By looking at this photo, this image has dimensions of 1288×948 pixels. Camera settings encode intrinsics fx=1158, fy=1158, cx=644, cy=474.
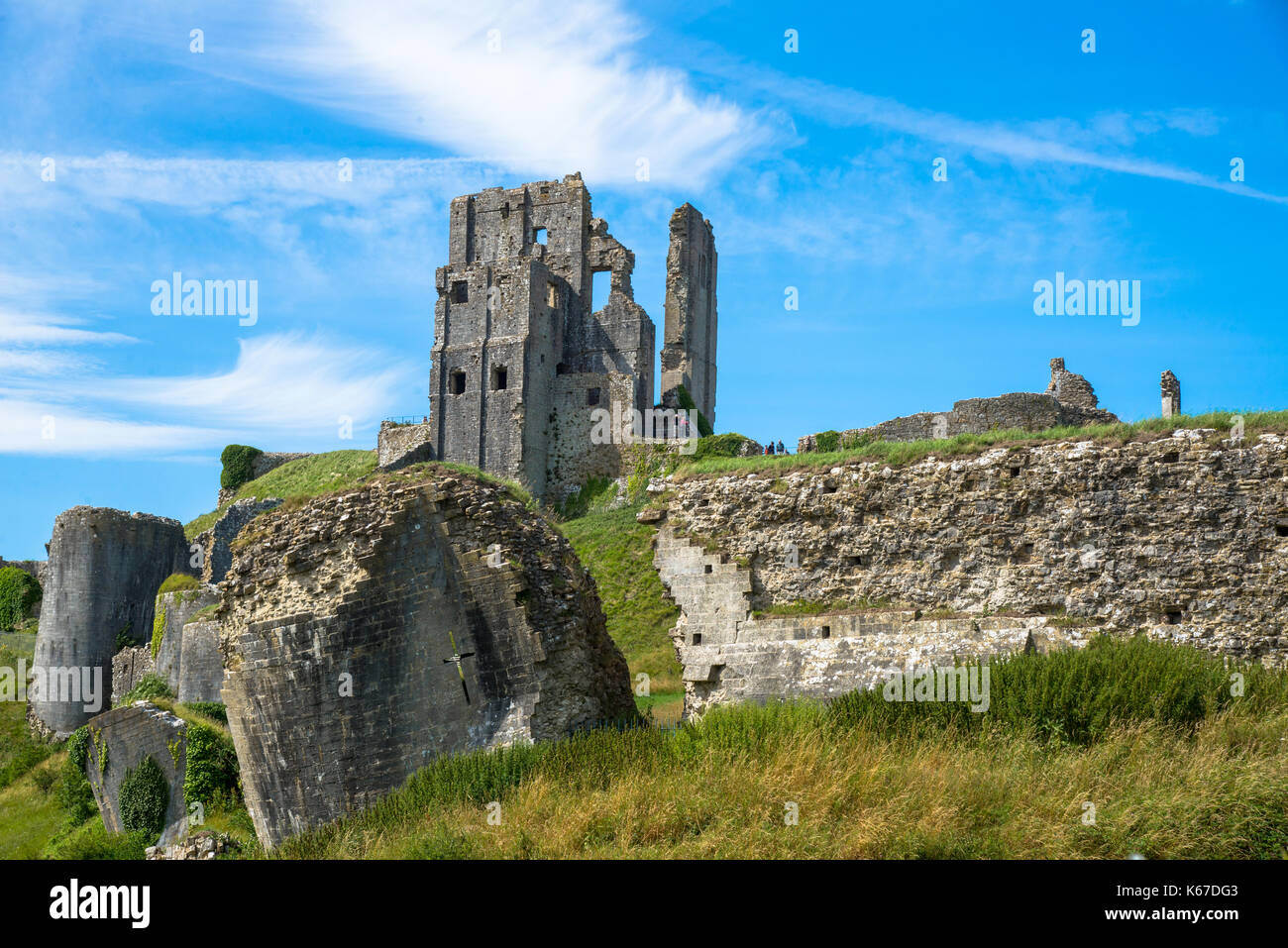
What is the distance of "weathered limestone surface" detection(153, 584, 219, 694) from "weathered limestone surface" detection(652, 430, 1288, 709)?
15770mm

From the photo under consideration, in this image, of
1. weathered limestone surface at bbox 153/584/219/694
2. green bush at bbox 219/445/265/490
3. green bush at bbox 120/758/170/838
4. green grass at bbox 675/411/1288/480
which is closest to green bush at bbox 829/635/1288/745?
green grass at bbox 675/411/1288/480

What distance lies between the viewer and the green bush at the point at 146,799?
76.2 ft

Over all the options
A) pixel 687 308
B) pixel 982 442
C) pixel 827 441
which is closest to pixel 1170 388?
pixel 827 441

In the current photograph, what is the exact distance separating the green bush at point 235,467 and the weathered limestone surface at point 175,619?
128 feet

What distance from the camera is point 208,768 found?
22719 millimetres

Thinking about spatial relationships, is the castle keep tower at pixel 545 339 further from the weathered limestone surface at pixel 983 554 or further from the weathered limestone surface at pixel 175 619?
A: the weathered limestone surface at pixel 983 554

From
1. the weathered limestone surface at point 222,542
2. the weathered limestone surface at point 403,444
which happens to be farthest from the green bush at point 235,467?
the weathered limestone surface at point 222,542

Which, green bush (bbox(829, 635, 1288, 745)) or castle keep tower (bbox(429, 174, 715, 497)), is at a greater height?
castle keep tower (bbox(429, 174, 715, 497))

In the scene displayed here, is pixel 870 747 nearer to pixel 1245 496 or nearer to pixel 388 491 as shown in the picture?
pixel 1245 496

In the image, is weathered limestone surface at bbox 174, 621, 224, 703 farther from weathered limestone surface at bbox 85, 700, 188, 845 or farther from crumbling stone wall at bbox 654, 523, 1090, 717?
crumbling stone wall at bbox 654, 523, 1090, 717

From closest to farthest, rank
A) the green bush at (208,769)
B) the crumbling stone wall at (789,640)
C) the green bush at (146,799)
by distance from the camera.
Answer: the crumbling stone wall at (789,640) < the green bush at (208,769) < the green bush at (146,799)

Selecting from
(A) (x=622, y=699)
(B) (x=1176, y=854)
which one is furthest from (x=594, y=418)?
(B) (x=1176, y=854)

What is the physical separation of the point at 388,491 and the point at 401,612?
5.53 ft

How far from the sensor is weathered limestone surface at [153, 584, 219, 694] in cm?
2784
